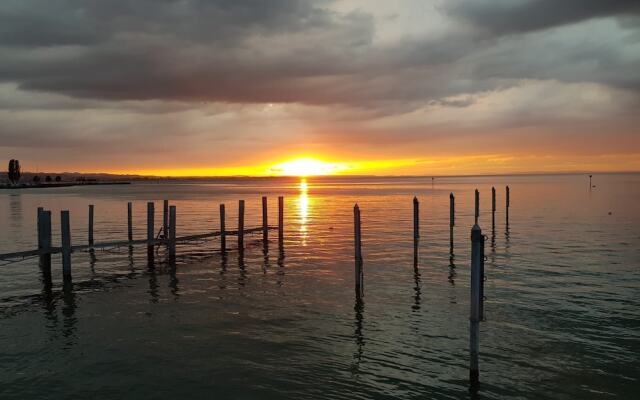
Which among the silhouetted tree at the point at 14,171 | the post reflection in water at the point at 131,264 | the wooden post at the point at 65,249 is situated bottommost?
the post reflection in water at the point at 131,264

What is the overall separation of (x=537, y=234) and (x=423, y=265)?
14.3 meters

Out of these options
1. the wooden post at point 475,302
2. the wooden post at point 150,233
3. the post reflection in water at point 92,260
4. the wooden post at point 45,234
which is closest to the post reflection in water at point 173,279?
the wooden post at point 150,233

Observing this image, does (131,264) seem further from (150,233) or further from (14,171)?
(14,171)

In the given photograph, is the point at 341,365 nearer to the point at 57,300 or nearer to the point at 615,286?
the point at 57,300

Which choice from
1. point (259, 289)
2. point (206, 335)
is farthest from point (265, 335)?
point (259, 289)

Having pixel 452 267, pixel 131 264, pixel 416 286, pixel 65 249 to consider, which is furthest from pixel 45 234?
pixel 452 267

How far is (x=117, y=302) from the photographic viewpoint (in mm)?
16312

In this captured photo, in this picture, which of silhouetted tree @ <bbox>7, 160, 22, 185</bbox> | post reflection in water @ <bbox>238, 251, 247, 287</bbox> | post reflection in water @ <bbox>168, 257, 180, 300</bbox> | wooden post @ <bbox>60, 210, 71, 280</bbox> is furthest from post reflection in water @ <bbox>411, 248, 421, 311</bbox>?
silhouetted tree @ <bbox>7, 160, 22, 185</bbox>

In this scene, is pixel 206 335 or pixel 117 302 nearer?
pixel 206 335

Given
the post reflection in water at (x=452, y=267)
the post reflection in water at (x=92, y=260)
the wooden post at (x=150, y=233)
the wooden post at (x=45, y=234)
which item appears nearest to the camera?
the post reflection in water at (x=452, y=267)

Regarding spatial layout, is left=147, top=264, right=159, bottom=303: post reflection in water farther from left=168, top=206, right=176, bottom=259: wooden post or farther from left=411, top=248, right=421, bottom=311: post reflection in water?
left=411, top=248, right=421, bottom=311: post reflection in water

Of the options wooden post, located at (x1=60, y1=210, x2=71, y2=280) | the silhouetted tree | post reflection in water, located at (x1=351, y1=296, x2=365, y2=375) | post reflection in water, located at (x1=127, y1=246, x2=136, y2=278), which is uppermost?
the silhouetted tree

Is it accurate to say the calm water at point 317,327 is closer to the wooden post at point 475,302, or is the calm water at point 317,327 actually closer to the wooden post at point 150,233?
the wooden post at point 475,302

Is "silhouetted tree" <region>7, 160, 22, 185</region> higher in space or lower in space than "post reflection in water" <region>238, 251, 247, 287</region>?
higher
